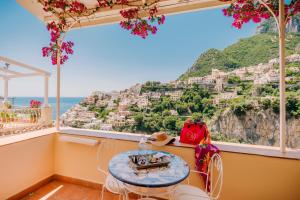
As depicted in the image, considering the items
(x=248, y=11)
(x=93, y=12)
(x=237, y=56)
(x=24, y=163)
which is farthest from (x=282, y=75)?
(x=24, y=163)

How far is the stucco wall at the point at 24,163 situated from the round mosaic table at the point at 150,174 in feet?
5.19

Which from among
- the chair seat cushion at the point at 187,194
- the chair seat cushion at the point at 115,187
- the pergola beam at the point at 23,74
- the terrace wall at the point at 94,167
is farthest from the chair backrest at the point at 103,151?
the pergola beam at the point at 23,74

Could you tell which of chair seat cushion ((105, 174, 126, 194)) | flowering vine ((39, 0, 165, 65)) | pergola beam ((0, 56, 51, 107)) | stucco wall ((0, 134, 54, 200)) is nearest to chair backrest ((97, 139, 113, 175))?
chair seat cushion ((105, 174, 126, 194))

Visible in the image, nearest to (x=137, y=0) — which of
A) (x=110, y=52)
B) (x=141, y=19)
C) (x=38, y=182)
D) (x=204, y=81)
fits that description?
(x=141, y=19)

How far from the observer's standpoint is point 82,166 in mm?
2738

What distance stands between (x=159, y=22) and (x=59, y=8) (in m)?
1.64

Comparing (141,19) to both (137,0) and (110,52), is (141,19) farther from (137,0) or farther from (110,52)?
(110,52)

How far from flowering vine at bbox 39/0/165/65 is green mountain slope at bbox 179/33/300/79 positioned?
190 centimetres

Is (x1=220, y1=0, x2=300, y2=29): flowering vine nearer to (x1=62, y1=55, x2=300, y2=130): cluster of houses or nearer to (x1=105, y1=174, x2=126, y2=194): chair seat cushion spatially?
(x1=62, y1=55, x2=300, y2=130): cluster of houses

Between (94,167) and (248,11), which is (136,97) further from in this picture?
→ (248,11)

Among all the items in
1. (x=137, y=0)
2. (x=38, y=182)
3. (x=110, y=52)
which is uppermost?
(x=110, y=52)

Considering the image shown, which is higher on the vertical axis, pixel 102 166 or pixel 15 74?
pixel 15 74

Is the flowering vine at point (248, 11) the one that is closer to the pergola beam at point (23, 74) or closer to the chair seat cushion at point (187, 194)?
the chair seat cushion at point (187, 194)

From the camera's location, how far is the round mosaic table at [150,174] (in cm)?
131
